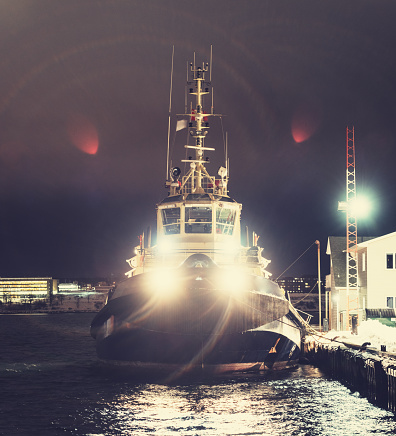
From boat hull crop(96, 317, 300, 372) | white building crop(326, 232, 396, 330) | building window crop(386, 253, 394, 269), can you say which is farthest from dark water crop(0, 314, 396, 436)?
building window crop(386, 253, 394, 269)

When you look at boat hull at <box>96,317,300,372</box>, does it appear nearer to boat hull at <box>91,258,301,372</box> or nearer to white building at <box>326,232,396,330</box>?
boat hull at <box>91,258,301,372</box>

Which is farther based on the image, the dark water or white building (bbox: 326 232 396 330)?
white building (bbox: 326 232 396 330)

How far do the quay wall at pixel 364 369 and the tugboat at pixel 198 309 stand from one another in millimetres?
2087

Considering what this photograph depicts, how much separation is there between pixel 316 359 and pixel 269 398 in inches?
443

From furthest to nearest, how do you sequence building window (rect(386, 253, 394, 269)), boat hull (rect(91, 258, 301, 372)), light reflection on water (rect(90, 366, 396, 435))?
building window (rect(386, 253, 394, 269))
boat hull (rect(91, 258, 301, 372))
light reflection on water (rect(90, 366, 396, 435))

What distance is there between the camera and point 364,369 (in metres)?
27.0

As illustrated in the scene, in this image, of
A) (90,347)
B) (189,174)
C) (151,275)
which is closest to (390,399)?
(151,275)

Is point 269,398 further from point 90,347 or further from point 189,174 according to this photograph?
point 90,347

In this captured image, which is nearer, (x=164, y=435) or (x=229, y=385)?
(x=164, y=435)

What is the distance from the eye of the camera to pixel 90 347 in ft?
189

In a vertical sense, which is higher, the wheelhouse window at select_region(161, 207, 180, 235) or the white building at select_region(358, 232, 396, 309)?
the wheelhouse window at select_region(161, 207, 180, 235)

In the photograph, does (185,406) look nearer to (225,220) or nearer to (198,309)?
(198,309)

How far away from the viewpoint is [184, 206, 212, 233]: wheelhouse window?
1379 inches

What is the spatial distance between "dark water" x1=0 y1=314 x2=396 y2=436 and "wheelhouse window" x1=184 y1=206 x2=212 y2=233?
827 centimetres
